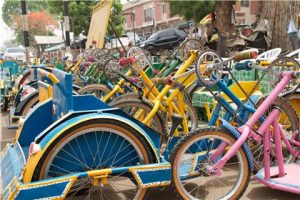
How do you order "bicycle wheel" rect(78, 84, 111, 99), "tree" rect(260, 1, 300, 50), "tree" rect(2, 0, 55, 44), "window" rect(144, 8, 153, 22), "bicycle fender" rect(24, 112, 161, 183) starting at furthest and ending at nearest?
1. "tree" rect(2, 0, 55, 44)
2. "window" rect(144, 8, 153, 22)
3. "tree" rect(260, 1, 300, 50)
4. "bicycle wheel" rect(78, 84, 111, 99)
5. "bicycle fender" rect(24, 112, 161, 183)

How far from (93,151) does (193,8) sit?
91.4 feet

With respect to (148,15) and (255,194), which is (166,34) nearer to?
(255,194)

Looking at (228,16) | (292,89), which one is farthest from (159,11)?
(292,89)

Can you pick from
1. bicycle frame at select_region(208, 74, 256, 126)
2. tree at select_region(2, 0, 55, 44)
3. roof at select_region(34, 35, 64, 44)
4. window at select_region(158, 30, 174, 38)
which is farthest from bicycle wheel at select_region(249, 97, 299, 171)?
tree at select_region(2, 0, 55, 44)

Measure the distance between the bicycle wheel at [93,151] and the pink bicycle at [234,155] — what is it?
341 mm

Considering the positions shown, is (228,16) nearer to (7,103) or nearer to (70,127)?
(7,103)

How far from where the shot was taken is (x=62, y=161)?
9.41ft

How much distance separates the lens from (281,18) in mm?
9914

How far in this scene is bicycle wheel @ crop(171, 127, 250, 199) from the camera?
308 cm

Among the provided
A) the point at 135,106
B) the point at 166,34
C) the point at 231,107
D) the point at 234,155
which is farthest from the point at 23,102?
the point at 166,34

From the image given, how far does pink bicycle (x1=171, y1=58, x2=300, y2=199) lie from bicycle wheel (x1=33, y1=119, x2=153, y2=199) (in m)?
0.34

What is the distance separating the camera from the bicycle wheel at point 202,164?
3082 mm

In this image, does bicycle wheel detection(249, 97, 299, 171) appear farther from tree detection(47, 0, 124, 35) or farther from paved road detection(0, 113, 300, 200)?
tree detection(47, 0, 124, 35)

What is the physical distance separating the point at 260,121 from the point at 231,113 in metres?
0.28
